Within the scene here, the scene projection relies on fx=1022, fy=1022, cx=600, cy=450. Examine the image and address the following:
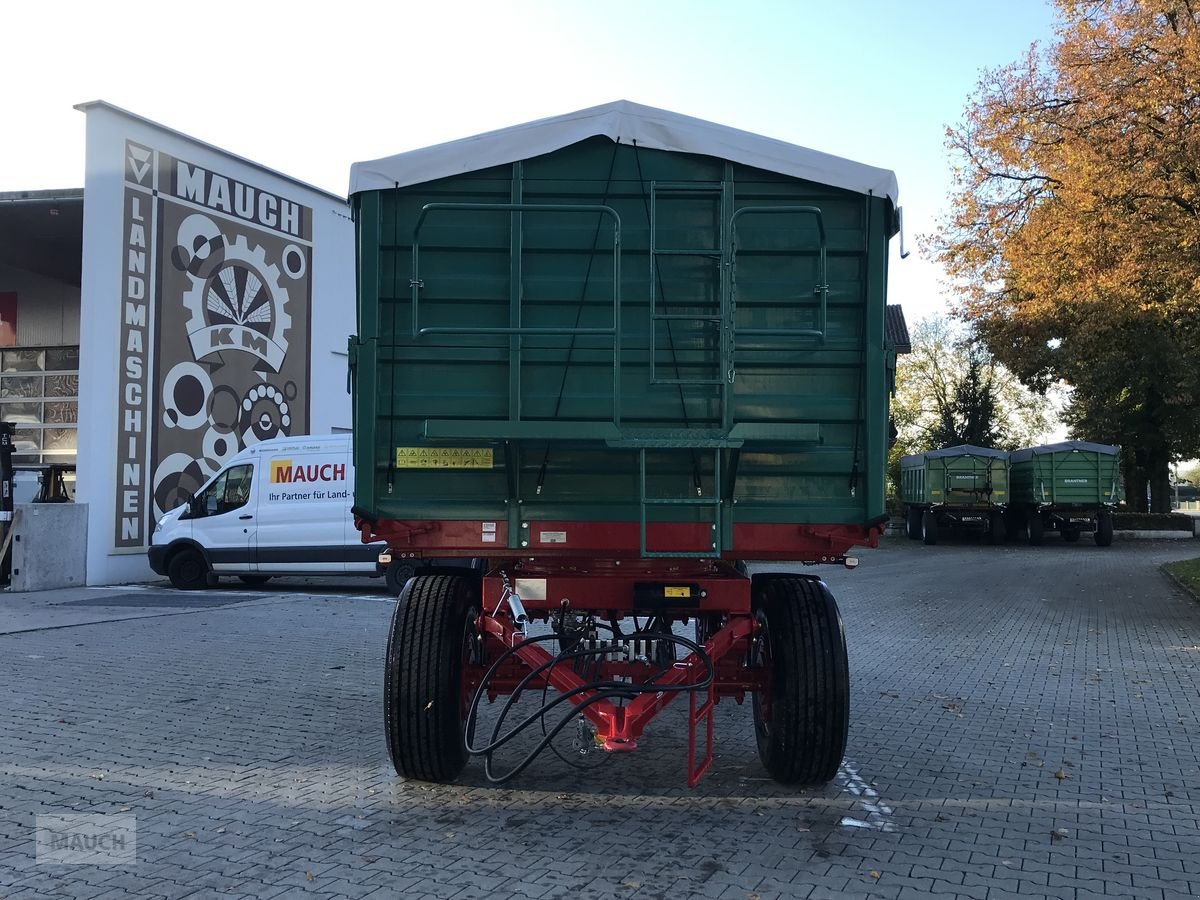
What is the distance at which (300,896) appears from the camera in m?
3.91

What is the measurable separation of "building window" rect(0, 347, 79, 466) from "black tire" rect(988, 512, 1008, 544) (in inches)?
916

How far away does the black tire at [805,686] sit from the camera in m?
5.08

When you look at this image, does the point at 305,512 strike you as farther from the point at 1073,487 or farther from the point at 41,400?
the point at 1073,487

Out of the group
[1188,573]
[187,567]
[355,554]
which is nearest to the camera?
[355,554]

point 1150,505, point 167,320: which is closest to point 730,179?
point 167,320

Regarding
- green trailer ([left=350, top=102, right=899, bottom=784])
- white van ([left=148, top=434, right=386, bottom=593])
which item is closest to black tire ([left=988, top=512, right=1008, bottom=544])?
white van ([left=148, top=434, right=386, bottom=593])

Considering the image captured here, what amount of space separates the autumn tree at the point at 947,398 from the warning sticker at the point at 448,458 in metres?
40.3

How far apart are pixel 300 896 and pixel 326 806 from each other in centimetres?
112

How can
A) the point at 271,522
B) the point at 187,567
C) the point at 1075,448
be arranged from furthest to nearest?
the point at 1075,448, the point at 187,567, the point at 271,522

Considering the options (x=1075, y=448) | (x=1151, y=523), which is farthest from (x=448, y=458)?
(x=1151, y=523)

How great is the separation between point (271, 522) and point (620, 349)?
11308 mm

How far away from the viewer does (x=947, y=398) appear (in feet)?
148

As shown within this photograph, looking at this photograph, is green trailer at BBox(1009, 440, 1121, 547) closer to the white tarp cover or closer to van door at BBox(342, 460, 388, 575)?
van door at BBox(342, 460, 388, 575)

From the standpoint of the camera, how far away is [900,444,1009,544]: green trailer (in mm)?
27375
